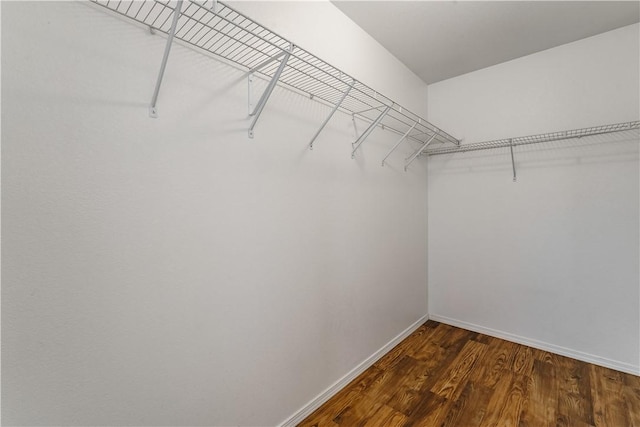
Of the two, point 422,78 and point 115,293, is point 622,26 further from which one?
point 115,293

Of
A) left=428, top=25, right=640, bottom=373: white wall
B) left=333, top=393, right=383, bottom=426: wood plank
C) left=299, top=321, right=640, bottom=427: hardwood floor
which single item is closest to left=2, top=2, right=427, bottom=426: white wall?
left=333, top=393, right=383, bottom=426: wood plank

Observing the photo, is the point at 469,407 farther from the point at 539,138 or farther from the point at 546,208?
the point at 539,138

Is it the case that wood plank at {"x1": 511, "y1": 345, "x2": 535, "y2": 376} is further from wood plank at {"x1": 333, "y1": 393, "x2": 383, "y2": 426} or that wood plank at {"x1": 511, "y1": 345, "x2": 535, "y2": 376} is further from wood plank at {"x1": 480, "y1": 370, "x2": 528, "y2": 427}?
wood plank at {"x1": 333, "y1": 393, "x2": 383, "y2": 426}

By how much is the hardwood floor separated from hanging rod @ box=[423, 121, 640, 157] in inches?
68.5

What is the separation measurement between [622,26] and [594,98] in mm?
489

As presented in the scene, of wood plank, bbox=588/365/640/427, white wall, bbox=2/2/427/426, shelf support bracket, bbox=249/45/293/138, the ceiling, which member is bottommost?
wood plank, bbox=588/365/640/427

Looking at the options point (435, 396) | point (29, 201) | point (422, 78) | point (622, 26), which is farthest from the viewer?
point (422, 78)

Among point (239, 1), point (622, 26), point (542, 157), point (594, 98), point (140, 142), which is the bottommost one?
point (140, 142)

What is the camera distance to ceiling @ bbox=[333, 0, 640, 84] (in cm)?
171

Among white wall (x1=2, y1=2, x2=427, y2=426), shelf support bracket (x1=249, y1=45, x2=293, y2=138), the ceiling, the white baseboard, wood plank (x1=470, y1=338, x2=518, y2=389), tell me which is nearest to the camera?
white wall (x1=2, y1=2, x2=427, y2=426)

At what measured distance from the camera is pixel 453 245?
2711 millimetres

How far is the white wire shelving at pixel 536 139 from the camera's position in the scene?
1.91 metres

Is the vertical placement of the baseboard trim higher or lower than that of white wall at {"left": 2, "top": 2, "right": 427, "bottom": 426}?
lower

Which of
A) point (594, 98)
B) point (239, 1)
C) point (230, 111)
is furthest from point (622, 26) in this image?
point (230, 111)
